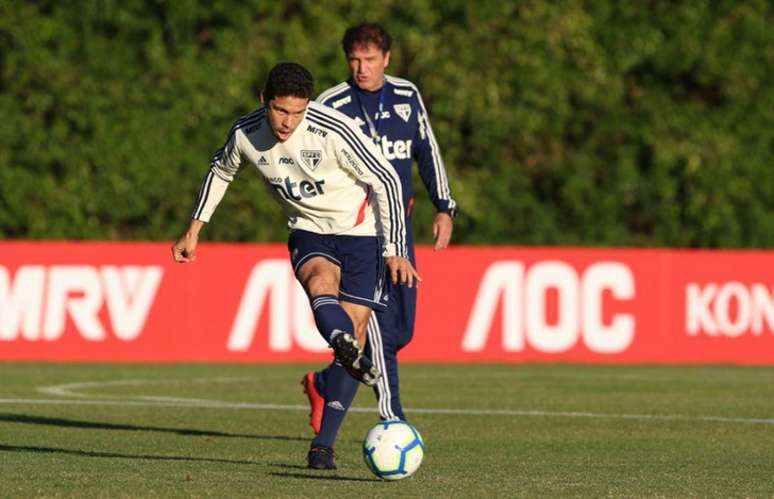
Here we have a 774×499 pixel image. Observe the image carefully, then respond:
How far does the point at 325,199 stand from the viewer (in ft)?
29.1

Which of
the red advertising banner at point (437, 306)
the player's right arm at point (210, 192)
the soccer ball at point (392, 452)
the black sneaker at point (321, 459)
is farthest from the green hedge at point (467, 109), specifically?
the soccer ball at point (392, 452)

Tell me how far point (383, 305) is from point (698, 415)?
15.2 ft

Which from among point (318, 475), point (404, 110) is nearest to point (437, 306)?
point (404, 110)

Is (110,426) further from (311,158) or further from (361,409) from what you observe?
(311,158)

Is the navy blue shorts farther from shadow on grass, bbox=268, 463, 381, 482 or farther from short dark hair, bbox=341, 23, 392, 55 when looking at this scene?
short dark hair, bbox=341, 23, 392, 55

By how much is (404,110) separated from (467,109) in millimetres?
19041

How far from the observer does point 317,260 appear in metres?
8.84

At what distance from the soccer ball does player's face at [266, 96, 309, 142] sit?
5.22ft

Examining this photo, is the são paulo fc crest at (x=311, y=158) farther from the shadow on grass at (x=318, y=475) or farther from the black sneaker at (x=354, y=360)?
the shadow on grass at (x=318, y=475)

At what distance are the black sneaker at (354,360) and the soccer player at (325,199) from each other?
1.13ft

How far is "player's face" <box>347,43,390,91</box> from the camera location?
9789 millimetres

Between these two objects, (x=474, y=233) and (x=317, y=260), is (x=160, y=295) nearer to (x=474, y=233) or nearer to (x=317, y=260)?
(x=474, y=233)

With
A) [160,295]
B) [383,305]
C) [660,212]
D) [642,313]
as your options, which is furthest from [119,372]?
[660,212]

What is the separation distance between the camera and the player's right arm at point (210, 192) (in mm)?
9000
